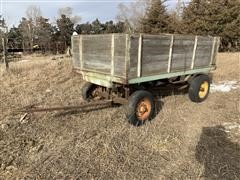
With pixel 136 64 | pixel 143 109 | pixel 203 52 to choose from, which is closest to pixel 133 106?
pixel 143 109

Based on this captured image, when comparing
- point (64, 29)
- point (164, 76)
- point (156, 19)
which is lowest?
point (164, 76)

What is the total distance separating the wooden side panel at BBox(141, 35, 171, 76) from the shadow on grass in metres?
1.61

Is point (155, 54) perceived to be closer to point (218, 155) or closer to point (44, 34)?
point (218, 155)

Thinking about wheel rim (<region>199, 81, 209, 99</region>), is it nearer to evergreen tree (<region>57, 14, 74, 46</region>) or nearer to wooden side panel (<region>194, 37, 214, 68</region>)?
wooden side panel (<region>194, 37, 214, 68</region>)

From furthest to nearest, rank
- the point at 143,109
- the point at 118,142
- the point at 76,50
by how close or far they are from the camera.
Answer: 1. the point at 76,50
2. the point at 143,109
3. the point at 118,142

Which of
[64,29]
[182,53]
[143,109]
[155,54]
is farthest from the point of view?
[64,29]

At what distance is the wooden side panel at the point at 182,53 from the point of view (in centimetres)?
537

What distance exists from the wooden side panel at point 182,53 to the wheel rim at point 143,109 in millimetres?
1069

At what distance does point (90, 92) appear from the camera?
20.3 ft

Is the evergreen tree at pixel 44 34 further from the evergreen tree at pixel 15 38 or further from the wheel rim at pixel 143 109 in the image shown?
the wheel rim at pixel 143 109

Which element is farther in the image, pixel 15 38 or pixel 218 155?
pixel 15 38

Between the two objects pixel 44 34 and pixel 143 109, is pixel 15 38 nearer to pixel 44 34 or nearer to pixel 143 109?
pixel 44 34

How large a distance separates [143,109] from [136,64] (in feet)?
3.39

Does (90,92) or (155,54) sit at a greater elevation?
(155,54)
